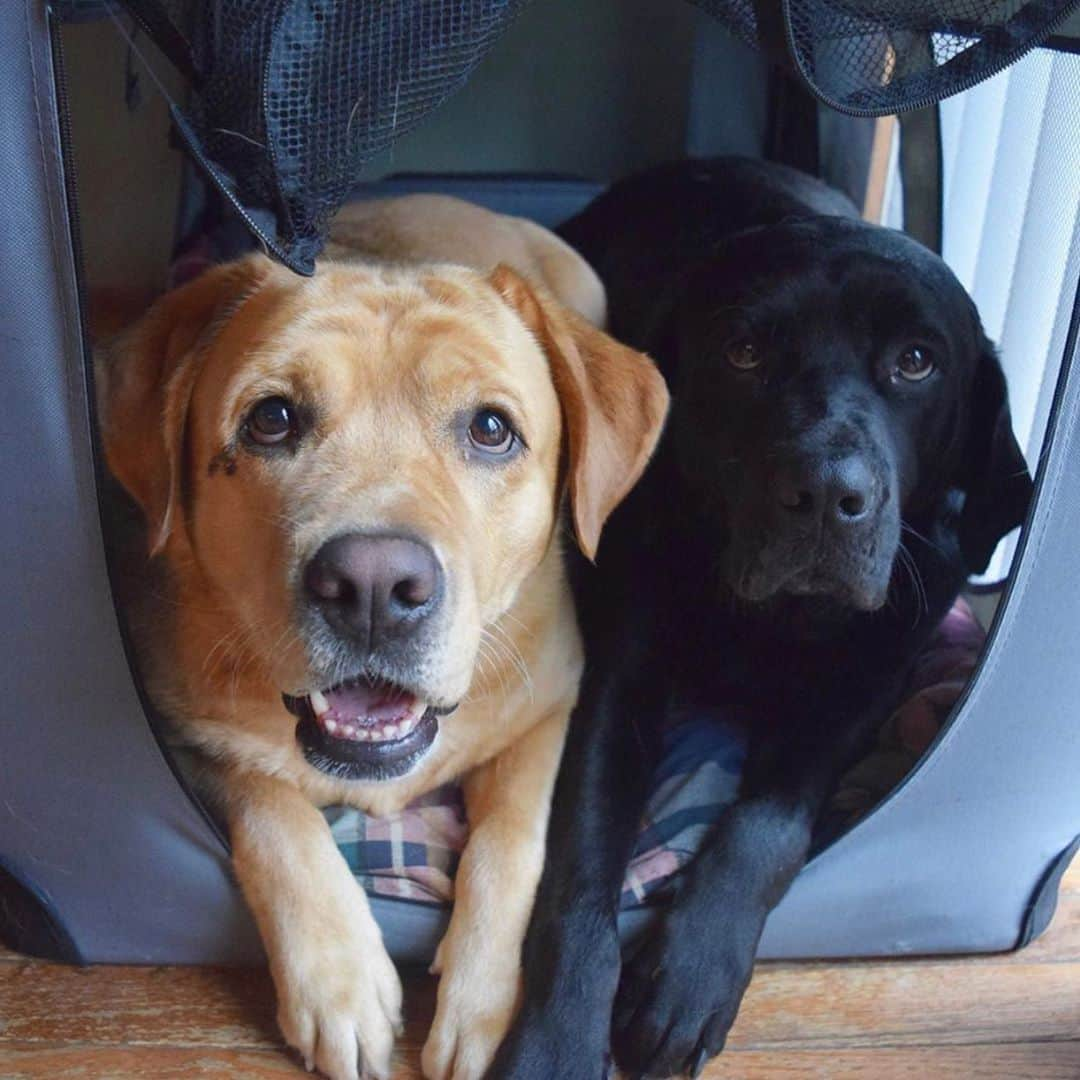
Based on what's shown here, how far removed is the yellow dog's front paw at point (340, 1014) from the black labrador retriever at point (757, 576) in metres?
0.18

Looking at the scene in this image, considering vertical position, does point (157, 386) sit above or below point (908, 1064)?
above

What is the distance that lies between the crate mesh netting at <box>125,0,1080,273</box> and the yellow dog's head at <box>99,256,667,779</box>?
28 centimetres

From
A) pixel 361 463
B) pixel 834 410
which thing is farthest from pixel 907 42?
pixel 361 463

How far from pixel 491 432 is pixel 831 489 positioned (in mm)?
502

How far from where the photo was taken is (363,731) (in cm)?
170

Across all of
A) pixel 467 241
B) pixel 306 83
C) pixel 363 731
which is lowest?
pixel 363 731

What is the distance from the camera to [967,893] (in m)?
1.99

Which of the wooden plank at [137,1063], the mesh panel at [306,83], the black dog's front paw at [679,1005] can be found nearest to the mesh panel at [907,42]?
the mesh panel at [306,83]

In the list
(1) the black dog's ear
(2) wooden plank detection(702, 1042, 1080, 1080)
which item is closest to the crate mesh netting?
(1) the black dog's ear

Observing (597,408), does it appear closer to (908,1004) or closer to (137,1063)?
(908,1004)

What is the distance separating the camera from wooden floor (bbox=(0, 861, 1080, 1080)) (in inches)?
71.9

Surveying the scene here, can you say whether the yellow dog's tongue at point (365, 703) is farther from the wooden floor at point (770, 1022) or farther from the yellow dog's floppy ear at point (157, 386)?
the wooden floor at point (770, 1022)

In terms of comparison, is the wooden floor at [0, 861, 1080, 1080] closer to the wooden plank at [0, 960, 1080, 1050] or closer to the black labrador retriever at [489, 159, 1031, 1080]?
the wooden plank at [0, 960, 1080, 1050]

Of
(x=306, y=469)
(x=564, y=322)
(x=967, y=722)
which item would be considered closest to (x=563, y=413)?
(x=564, y=322)
